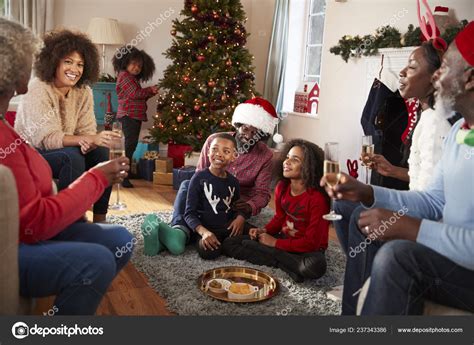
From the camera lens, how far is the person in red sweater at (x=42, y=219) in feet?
4.10

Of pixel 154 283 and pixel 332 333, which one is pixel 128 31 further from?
pixel 332 333

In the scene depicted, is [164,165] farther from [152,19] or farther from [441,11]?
[441,11]

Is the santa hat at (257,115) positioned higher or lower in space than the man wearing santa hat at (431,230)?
higher

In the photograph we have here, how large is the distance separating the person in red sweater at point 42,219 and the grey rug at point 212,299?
728mm

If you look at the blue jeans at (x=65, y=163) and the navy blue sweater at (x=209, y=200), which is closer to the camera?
the blue jeans at (x=65, y=163)

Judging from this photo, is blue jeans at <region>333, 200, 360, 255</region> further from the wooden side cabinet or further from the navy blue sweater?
the wooden side cabinet

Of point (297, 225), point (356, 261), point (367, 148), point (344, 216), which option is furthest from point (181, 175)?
point (356, 261)

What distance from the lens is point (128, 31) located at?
545 cm

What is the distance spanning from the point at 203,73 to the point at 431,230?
351 cm

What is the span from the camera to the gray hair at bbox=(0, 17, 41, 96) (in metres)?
1.33

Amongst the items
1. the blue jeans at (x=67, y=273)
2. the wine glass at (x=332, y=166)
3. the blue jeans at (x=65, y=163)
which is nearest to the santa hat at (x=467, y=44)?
the wine glass at (x=332, y=166)

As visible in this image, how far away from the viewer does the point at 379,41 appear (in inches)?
145

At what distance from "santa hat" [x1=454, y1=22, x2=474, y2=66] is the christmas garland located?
1604 millimetres

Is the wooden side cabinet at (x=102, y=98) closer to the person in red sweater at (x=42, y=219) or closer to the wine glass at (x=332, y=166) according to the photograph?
the person in red sweater at (x=42, y=219)
